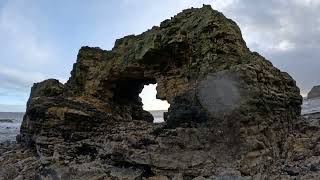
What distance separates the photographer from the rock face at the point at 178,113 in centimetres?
1100

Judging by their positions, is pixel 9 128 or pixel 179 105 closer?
pixel 179 105

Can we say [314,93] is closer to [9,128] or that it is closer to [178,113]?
[9,128]

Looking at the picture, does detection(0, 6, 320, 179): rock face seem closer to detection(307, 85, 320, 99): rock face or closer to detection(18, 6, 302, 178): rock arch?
detection(18, 6, 302, 178): rock arch

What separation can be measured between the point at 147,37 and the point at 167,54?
1266mm

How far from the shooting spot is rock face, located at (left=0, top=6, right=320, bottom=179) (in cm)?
1100

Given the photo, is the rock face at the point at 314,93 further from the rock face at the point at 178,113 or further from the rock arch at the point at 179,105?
the rock face at the point at 178,113

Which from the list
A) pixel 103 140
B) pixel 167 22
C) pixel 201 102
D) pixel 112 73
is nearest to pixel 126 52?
pixel 112 73

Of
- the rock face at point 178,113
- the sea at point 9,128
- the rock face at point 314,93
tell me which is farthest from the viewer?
the rock face at point 314,93

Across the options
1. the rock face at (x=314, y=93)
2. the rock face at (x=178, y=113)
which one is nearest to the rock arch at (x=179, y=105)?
the rock face at (x=178, y=113)

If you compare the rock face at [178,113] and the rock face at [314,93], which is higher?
the rock face at [314,93]

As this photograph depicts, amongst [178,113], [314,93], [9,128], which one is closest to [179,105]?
[178,113]

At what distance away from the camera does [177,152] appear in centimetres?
1134

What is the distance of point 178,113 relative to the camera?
1181cm

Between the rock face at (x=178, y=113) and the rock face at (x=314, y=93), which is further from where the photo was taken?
the rock face at (x=314, y=93)
